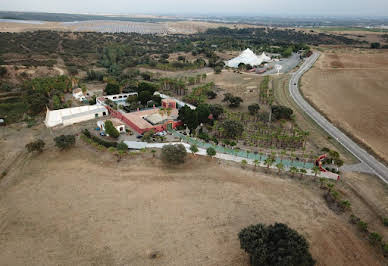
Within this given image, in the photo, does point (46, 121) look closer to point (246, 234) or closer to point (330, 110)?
point (246, 234)

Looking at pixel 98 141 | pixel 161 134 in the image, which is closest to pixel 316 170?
pixel 161 134

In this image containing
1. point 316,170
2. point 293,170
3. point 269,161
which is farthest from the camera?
point 269,161

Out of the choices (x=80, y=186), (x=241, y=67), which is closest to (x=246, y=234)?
(x=80, y=186)

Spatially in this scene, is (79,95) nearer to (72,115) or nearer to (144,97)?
(72,115)

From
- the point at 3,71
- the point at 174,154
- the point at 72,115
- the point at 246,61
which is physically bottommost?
the point at 72,115

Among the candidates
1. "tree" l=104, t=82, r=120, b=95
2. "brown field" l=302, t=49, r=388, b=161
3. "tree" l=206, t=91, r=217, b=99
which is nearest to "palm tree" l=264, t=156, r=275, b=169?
"brown field" l=302, t=49, r=388, b=161

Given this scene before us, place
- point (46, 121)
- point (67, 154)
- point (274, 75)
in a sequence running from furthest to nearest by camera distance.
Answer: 1. point (274, 75)
2. point (46, 121)
3. point (67, 154)

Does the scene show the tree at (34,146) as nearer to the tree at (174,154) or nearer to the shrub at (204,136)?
the tree at (174,154)
